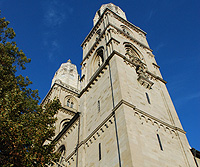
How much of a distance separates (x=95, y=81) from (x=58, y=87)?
15.9 meters

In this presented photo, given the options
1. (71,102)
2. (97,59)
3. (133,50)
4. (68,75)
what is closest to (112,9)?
(133,50)

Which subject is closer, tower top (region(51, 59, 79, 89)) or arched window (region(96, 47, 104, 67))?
arched window (region(96, 47, 104, 67))

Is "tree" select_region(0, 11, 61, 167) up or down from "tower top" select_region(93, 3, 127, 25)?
down

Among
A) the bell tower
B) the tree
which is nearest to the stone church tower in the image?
the bell tower

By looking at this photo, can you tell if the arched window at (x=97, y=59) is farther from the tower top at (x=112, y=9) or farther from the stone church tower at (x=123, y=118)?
the tower top at (x=112, y=9)

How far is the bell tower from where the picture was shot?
11906 millimetres

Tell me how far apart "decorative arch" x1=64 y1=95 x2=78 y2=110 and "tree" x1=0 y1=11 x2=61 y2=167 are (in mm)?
18929


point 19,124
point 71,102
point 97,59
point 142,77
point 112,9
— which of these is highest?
point 112,9

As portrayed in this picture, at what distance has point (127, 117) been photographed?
12.5 meters

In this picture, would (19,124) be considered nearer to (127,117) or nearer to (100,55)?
(127,117)

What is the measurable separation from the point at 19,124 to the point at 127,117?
5.74 metres

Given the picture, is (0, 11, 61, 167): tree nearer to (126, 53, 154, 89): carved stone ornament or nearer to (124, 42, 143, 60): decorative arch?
(126, 53, 154, 89): carved stone ornament

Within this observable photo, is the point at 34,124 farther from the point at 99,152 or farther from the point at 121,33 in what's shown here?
the point at 121,33

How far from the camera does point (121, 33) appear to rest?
22.5m
